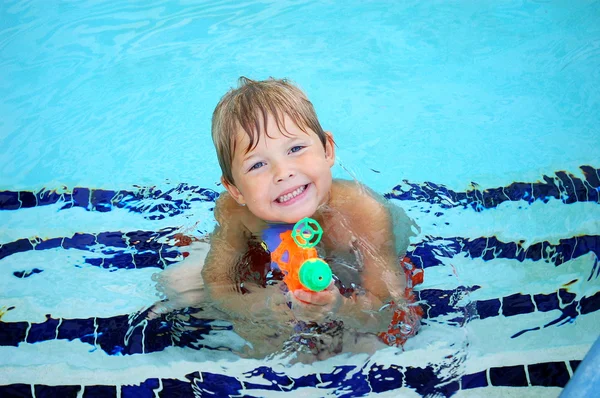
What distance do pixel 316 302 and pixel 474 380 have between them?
2.15 feet

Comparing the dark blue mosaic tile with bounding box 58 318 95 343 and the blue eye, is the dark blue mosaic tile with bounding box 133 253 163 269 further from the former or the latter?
the blue eye

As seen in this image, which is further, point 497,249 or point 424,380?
point 497,249

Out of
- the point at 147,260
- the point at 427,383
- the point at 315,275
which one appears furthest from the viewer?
the point at 147,260

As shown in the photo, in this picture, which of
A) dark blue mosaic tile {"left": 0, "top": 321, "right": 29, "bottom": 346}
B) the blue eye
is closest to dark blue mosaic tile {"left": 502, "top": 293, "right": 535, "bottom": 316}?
the blue eye

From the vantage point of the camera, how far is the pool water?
263cm

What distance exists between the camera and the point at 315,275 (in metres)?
2.26

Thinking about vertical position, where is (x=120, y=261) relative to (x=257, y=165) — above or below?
below

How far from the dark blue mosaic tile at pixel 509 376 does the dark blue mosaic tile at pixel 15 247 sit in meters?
2.27

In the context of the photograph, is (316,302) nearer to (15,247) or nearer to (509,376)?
(509,376)

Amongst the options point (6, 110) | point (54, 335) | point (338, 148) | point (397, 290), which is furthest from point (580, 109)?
point (6, 110)

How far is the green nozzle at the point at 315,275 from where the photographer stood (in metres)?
2.26

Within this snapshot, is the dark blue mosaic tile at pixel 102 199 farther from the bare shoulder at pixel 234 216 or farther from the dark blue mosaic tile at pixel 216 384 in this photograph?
the dark blue mosaic tile at pixel 216 384

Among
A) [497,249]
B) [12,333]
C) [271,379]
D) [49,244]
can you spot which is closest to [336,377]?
[271,379]

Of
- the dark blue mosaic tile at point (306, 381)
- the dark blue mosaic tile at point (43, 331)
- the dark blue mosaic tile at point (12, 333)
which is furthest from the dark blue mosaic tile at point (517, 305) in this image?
the dark blue mosaic tile at point (12, 333)
